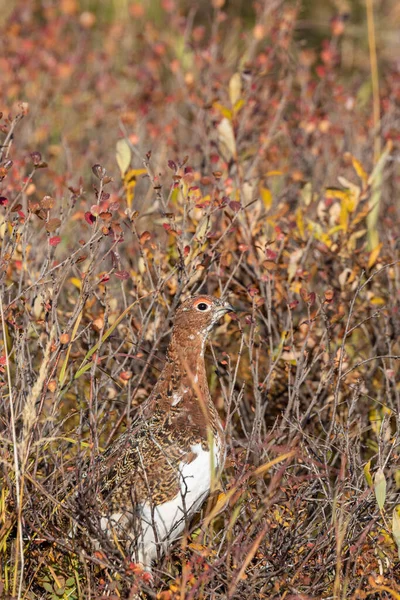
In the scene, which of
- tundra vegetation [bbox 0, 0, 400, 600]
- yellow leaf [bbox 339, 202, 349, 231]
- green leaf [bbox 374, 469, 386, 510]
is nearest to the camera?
green leaf [bbox 374, 469, 386, 510]

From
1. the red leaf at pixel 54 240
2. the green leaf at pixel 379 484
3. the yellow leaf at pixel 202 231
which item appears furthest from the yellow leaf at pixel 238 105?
the green leaf at pixel 379 484

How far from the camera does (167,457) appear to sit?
2756mm

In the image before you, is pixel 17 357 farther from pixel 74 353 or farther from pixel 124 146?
pixel 124 146

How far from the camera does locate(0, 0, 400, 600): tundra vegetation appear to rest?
8.77 ft

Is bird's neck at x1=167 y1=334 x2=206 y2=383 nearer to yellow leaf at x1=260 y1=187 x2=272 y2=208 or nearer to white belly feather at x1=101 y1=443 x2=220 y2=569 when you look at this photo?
white belly feather at x1=101 y1=443 x2=220 y2=569

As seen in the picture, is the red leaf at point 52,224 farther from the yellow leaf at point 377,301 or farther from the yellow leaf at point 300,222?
the yellow leaf at point 377,301

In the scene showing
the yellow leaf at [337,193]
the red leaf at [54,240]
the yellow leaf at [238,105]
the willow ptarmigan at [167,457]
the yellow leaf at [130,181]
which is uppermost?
the red leaf at [54,240]

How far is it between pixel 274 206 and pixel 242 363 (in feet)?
2.63

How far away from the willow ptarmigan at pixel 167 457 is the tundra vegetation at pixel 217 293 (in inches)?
3.0

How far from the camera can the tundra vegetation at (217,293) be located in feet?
8.77

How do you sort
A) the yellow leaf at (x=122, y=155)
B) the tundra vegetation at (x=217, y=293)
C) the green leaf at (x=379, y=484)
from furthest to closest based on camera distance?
1. the yellow leaf at (x=122, y=155)
2. the tundra vegetation at (x=217, y=293)
3. the green leaf at (x=379, y=484)

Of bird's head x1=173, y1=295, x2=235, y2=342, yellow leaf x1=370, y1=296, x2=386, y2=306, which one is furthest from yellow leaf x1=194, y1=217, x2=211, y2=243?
yellow leaf x1=370, y1=296, x2=386, y2=306

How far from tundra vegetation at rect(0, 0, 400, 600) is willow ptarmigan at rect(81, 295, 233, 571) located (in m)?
0.08

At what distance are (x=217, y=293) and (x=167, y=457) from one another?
1.14 m
